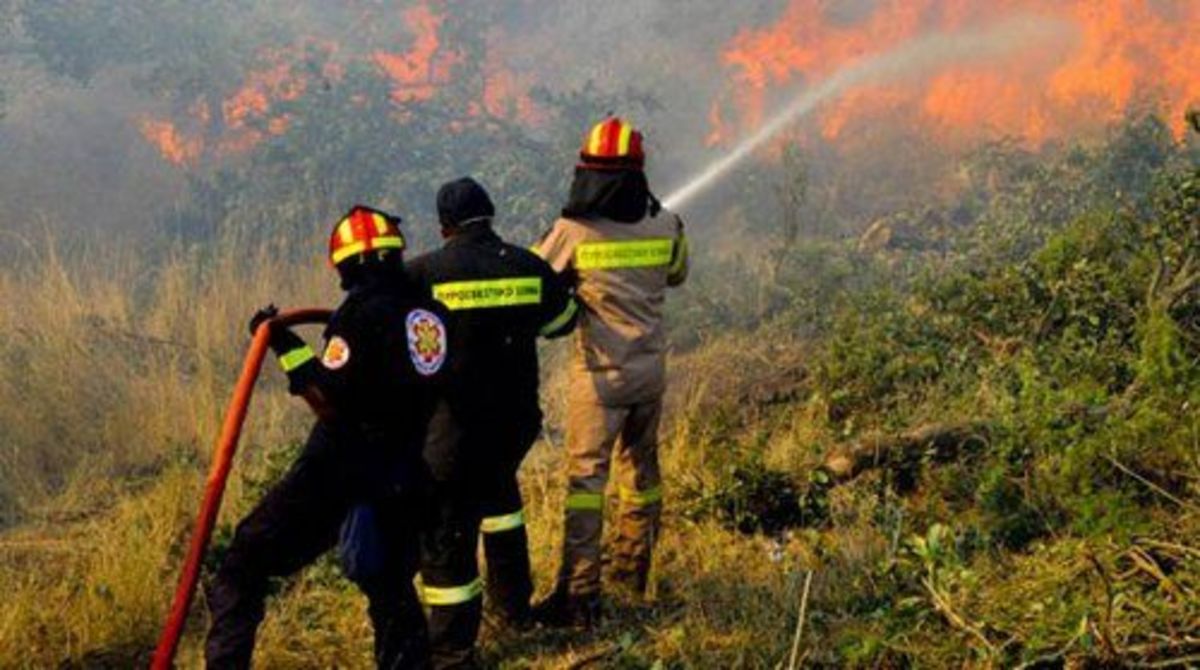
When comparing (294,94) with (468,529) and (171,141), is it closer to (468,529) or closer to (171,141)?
(171,141)

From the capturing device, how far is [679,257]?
5.11 m

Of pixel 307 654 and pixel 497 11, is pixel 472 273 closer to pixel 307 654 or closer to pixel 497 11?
pixel 307 654

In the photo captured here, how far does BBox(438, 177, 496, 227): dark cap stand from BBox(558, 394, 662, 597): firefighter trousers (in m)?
0.96

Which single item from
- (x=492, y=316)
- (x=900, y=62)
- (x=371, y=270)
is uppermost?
(x=371, y=270)

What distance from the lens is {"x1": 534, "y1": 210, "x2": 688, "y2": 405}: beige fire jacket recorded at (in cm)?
476

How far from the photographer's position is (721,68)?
67.7 ft

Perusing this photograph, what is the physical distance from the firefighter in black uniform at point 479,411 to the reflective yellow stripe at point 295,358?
745mm

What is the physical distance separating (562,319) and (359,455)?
3.75 ft

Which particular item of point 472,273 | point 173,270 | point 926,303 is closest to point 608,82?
point 173,270

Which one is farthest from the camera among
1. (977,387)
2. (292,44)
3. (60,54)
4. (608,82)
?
(608,82)

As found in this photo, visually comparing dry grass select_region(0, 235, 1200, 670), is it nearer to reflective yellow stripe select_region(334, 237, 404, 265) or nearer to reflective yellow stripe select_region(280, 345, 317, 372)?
reflective yellow stripe select_region(280, 345, 317, 372)

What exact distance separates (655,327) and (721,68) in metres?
16.7

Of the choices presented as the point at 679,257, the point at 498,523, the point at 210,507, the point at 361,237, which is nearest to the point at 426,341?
the point at 361,237

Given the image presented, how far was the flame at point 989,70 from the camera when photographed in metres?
15.5
